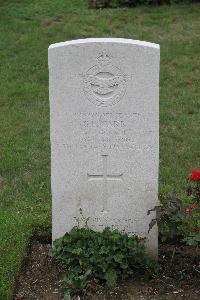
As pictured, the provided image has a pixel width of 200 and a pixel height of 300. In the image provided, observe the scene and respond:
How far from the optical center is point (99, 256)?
4508mm

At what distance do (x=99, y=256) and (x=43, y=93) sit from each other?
450 cm

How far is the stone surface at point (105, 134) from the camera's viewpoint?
4453 millimetres

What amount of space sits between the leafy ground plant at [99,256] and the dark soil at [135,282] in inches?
2.9

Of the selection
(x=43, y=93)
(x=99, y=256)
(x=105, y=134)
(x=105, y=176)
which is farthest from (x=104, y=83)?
(x=43, y=93)

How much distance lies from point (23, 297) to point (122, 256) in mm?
697

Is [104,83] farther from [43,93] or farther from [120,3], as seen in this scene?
[120,3]

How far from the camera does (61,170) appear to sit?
15.4ft

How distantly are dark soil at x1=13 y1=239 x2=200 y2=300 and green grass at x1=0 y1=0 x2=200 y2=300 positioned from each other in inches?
4.6

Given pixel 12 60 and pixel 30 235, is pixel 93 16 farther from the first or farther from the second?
pixel 30 235

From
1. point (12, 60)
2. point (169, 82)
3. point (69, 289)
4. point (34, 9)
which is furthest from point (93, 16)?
point (69, 289)

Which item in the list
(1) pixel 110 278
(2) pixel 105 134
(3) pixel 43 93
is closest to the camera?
(1) pixel 110 278

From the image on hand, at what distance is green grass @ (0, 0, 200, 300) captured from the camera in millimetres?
5676

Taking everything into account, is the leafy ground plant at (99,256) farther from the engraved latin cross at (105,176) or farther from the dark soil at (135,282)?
the engraved latin cross at (105,176)

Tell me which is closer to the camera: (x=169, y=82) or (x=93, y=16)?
(x=169, y=82)
